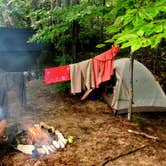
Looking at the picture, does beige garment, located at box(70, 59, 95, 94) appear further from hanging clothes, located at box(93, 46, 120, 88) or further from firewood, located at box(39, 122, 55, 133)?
firewood, located at box(39, 122, 55, 133)

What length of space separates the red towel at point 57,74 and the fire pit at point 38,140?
2.01m

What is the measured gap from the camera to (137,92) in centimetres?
889

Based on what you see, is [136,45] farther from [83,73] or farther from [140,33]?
[83,73]

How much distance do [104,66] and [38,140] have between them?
10.2 feet

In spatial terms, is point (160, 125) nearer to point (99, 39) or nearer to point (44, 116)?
point (44, 116)

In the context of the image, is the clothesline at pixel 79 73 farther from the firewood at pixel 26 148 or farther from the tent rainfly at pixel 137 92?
the firewood at pixel 26 148

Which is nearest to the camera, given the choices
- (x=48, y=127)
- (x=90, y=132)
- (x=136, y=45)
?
(x=136, y=45)

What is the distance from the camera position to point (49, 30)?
9.42 metres

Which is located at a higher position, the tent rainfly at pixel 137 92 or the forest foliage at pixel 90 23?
the forest foliage at pixel 90 23

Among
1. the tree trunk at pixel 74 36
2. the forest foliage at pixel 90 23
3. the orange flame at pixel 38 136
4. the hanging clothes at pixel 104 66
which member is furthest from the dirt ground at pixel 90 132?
the forest foliage at pixel 90 23

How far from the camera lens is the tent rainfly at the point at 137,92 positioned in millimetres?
8625

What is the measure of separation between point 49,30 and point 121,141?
4.30 metres

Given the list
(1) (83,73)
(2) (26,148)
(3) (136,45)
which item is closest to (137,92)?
(1) (83,73)

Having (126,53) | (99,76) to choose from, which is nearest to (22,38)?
(126,53)
